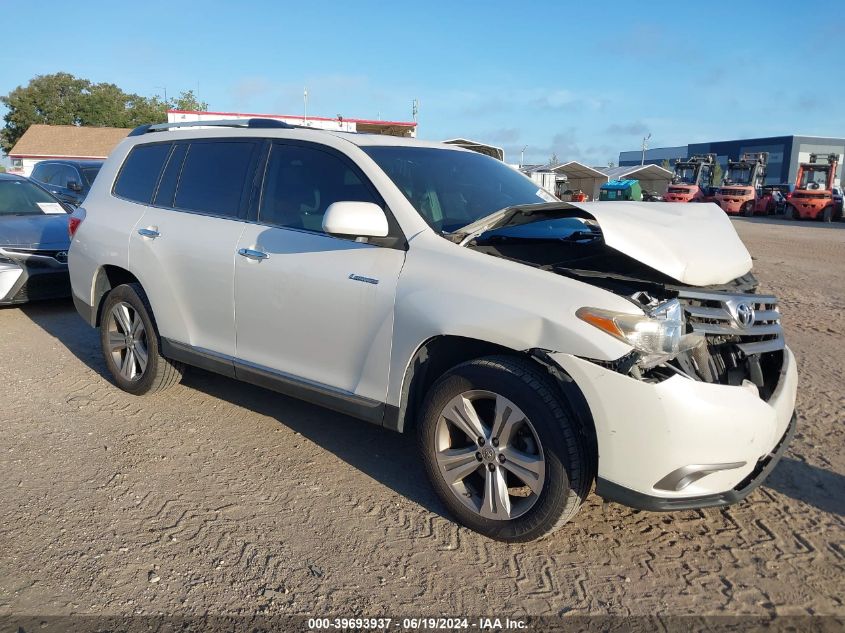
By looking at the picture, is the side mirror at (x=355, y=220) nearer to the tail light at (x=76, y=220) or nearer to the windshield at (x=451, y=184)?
the windshield at (x=451, y=184)

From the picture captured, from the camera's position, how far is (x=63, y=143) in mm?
50875

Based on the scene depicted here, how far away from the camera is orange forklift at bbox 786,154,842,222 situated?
1265 inches

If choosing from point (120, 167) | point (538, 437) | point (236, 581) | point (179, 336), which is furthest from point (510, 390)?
point (120, 167)

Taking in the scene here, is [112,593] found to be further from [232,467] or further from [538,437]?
[538,437]

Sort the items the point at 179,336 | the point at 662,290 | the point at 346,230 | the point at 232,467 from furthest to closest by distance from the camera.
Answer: the point at 179,336 < the point at 232,467 < the point at 346,230 < the point at 662,290

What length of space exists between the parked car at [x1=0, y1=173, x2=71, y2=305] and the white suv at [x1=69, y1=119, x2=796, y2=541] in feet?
11.8

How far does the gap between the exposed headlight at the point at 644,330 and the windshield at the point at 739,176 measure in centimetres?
4014

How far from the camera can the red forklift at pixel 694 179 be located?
122 feet

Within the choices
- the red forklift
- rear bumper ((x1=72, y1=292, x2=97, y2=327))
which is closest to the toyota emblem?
rear bumper ((x1=72, y1=292, x2=97, y2=327))

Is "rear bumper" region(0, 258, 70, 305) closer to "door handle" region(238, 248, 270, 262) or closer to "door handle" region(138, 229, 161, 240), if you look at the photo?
"door handle" region(138, 229, 161, 240)

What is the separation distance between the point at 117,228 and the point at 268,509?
2648mm

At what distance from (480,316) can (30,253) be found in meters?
6.52

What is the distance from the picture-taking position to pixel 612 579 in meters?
2.91

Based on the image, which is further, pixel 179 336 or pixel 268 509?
pixel 179 336
